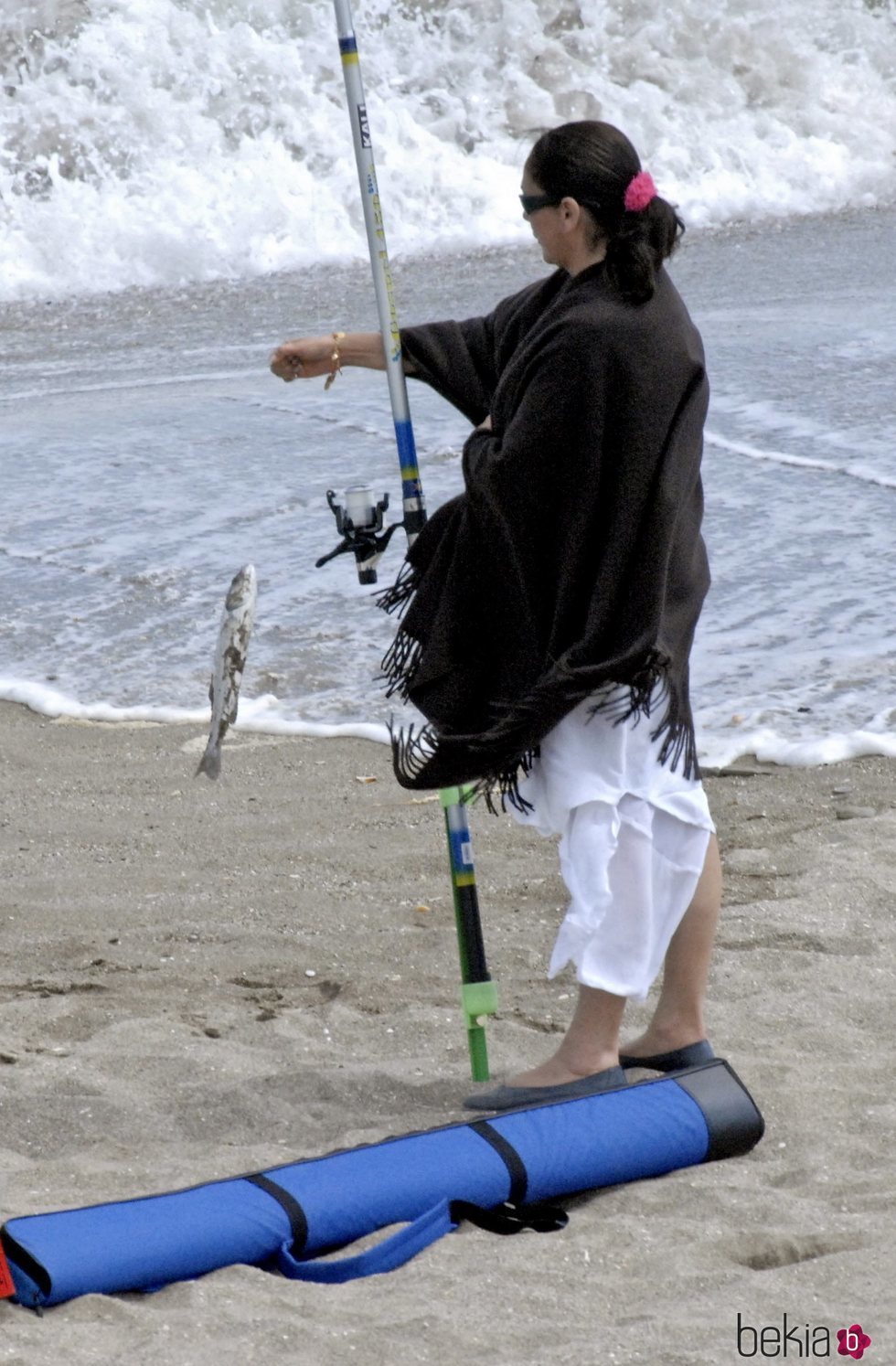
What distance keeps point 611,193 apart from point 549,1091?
5.43 ft

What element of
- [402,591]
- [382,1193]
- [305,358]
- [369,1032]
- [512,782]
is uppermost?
[305,358]

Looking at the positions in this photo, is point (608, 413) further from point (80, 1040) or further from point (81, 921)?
point (81, 921)

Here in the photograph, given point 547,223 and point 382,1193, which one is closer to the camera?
point 382,1193

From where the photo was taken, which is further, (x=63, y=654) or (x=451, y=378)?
(x=63, y=654)

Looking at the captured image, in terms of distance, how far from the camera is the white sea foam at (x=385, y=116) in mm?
16797

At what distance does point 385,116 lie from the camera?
19.3 meters

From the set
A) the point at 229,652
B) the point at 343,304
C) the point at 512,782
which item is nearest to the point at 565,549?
the point at 512,782

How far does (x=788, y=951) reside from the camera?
3920 millimetres

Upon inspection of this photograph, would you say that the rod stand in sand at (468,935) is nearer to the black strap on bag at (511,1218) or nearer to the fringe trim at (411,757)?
the fringe trim at (411,757)

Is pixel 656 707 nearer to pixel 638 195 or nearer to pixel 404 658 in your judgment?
pixel 404 658

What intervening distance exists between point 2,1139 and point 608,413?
5.66 ft

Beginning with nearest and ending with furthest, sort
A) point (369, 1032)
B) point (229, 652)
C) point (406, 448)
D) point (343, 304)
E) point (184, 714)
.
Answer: point (406, 448), point (369, 1032), point (229, 652), point (184, 714), point (343, 304)

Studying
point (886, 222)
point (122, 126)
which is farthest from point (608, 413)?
point (122, 126)
